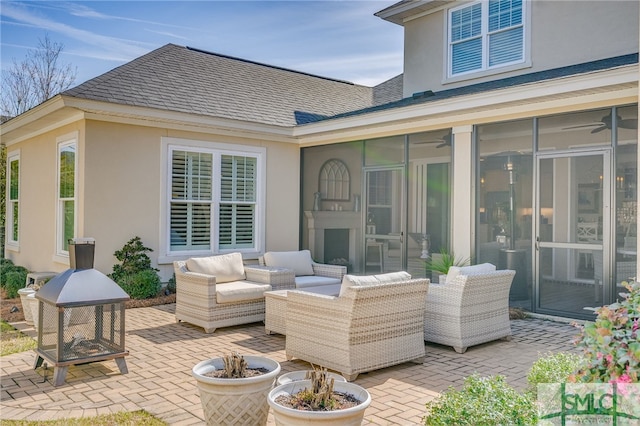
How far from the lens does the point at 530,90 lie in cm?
683

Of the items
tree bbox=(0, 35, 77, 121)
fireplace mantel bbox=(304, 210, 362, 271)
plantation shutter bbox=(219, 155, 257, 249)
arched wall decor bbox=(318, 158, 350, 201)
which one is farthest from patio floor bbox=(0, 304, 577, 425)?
tree bbox=(0, 35, 77, 121)

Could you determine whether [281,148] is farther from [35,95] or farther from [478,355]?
[35,95]

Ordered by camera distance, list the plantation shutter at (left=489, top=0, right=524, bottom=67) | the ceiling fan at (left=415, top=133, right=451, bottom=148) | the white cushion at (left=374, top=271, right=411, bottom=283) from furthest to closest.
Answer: the plantation shutter at (left=489, top=0, right=524, bottom=67)
the ceiling fan at (left=415, top=133, right=451, bottom=148)
the white cushion at (left=374, top=271, right=411, bottom=283)

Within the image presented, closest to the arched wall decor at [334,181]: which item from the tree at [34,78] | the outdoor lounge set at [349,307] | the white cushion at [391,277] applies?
the outdoor lounge set at [349,307]

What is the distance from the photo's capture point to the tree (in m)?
20.2

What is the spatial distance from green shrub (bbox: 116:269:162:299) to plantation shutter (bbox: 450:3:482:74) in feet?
23.2

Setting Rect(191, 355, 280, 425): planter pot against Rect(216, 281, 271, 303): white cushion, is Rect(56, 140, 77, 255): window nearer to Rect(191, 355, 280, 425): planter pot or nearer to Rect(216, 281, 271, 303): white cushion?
Rect(216, 281, 271, 303): white cushion

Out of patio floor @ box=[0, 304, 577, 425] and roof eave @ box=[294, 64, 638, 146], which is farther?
roof eave @ box=[294, 64, 638, 146]

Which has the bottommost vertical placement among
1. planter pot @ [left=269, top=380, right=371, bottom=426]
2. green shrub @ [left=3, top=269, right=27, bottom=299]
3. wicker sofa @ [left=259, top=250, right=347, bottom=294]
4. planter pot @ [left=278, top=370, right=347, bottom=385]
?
green shrub @ [left=3, top=269, right=27, bottom=299]

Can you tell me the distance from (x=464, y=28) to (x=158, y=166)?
6.54 m

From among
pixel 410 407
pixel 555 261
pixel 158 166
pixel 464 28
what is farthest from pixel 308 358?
pixel 464 28

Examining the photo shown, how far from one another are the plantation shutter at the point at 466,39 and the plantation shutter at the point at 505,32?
28 centimetres

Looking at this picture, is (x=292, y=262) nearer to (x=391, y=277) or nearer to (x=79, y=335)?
(x=391, y=277)

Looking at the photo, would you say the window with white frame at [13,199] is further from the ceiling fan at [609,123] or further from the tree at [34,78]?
the ceiling fan at [609,123]
